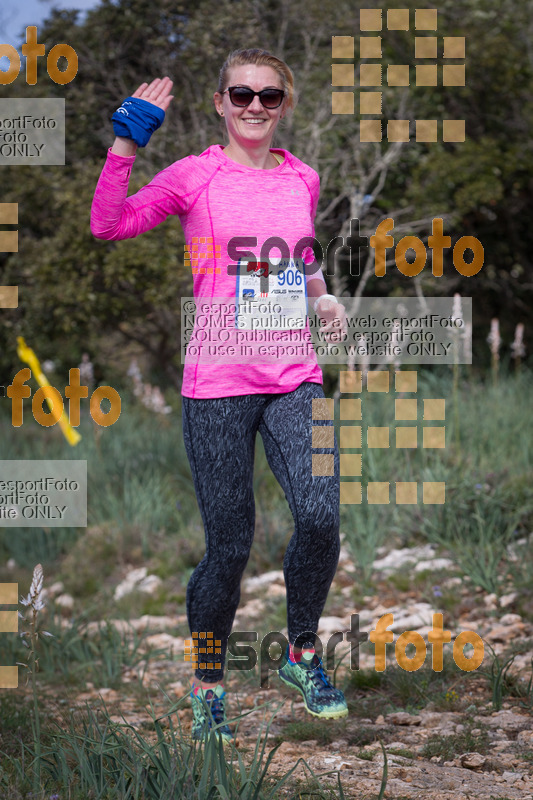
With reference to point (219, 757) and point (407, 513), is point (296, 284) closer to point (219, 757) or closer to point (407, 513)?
point (219, 757)

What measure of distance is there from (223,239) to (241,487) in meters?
0.73

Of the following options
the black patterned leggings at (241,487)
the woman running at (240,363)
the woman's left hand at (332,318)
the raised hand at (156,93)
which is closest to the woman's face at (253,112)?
the woman running at (240,363)

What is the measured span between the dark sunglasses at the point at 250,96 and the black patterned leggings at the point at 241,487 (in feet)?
2.76

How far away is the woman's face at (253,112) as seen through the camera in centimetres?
266

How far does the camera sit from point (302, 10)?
26.5 feet

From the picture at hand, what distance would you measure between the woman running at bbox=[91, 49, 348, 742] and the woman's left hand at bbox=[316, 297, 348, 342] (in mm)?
13

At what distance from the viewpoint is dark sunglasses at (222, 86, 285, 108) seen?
265cm

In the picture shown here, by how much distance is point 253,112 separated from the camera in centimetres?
265

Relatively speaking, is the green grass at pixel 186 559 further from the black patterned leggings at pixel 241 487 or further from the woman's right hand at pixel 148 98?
the woman's right hand at pixel 148 98

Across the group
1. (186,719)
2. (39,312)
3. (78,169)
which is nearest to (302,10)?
(78,169)

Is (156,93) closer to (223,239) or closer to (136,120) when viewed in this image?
(136,120)

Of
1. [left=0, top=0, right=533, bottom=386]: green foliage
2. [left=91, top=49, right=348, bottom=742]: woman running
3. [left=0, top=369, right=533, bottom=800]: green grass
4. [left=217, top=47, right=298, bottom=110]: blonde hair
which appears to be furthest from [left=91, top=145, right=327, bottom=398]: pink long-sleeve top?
[left=0, top=0, right=533, bottom=386]: green foliage

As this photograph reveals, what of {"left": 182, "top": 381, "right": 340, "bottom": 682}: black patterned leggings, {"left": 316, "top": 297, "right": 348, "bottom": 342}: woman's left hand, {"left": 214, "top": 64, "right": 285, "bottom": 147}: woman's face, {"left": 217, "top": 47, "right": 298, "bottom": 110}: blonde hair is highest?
{"left": 217, "top": 47, "right": 298, "bottom": 110}: blonde hair

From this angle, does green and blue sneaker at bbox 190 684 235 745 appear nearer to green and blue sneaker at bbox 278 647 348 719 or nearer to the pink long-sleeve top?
green and blue sneaker at bbox 278 647 348 719
